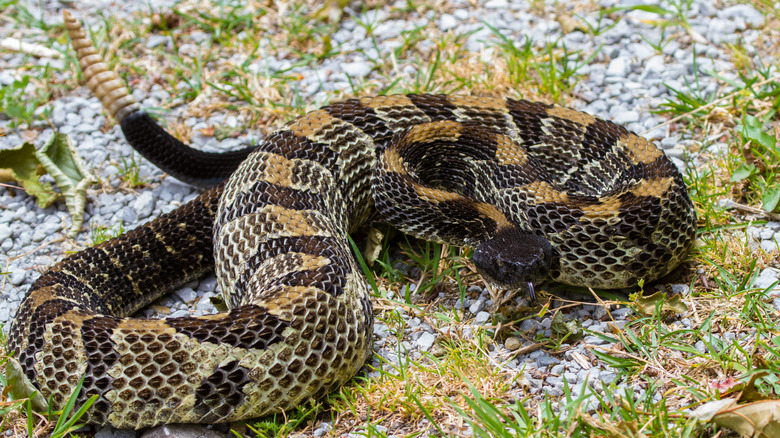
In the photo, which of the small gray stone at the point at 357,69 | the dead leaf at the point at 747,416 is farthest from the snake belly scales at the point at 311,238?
the small gray stone at the point at 357,69

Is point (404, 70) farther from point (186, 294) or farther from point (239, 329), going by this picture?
point (239, 329)

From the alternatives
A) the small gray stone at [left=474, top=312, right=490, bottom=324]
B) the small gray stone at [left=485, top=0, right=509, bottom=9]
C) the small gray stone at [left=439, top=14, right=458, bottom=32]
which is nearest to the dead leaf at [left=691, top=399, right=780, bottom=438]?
the small gray stone at [left=474, top=312, right=490, bottom=324]

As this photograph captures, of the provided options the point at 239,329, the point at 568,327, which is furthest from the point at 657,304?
the point at 239,329

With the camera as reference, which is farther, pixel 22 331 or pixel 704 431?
pixel 22 331

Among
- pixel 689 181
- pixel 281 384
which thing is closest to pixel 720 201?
pixel 689 181

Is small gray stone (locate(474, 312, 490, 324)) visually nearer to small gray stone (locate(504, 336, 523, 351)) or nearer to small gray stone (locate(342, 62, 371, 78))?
small gray stone (locate(504, 336, 523, 351))

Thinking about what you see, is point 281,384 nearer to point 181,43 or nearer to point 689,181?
point 689,181
